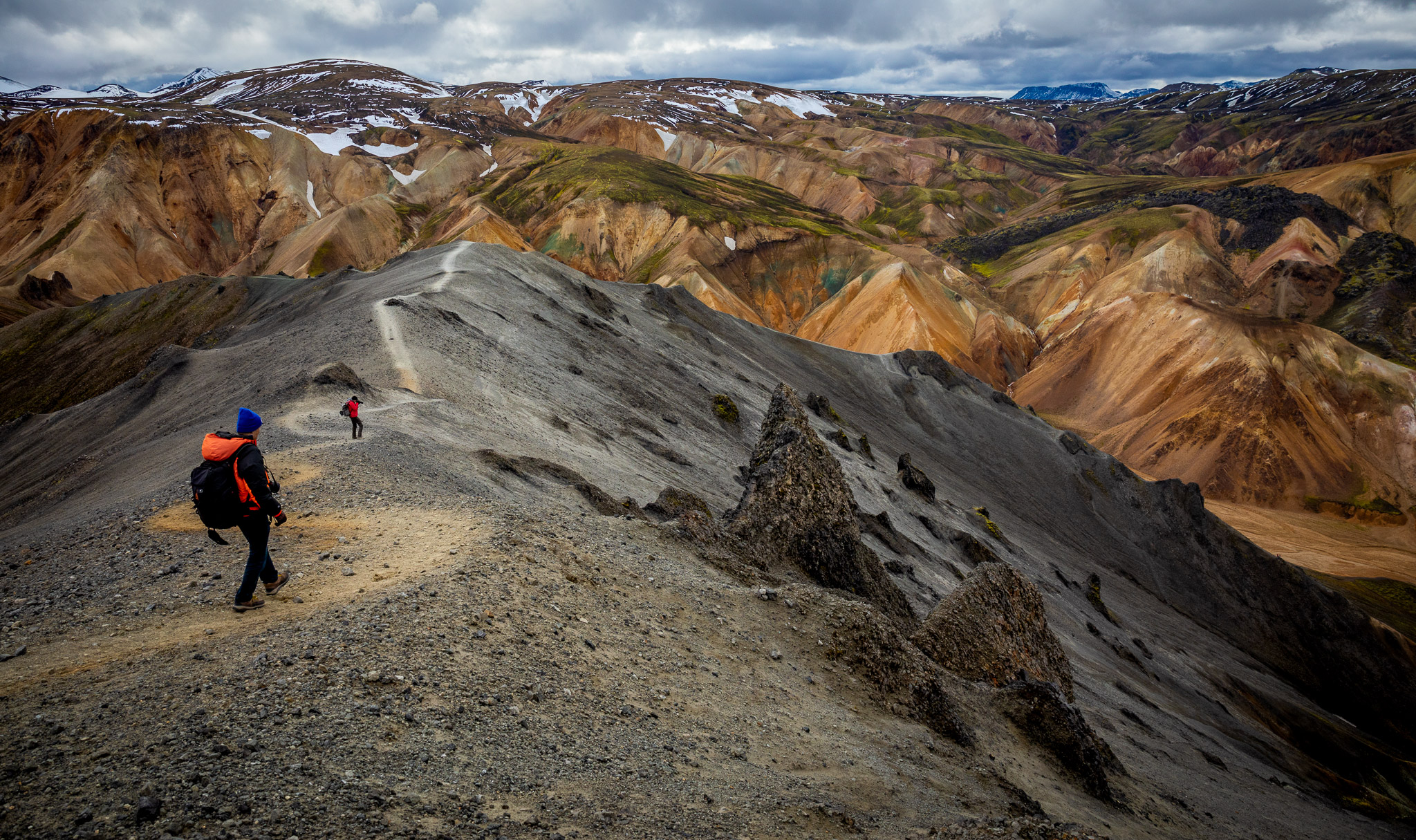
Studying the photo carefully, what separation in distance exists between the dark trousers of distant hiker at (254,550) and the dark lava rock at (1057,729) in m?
14.4

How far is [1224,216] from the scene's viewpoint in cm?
12100

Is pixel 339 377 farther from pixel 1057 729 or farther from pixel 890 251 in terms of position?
pixel 890 251

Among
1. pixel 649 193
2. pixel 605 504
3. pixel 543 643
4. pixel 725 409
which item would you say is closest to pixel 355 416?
pixel 605 504

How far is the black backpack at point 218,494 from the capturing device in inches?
351

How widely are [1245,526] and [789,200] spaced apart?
4011 inches

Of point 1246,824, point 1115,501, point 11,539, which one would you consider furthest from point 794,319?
point 11,539

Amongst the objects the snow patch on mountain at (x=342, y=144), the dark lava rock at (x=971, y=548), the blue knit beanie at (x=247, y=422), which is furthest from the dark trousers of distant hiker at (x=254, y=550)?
the snow patch on mountain at (x=342, y=144)

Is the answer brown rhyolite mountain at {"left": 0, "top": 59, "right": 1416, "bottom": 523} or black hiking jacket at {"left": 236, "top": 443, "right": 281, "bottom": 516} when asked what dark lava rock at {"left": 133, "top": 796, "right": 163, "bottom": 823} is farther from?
brown rhyolite mountain at {"left": 0, "top": 59, "right": 1416, "bottom": 523}

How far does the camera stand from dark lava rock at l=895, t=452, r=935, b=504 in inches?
1786

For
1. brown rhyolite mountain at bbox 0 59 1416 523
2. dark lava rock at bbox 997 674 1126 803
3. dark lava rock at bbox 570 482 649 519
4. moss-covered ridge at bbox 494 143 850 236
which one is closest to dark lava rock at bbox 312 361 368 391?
dark lava rock at bbox 570 482 649 519

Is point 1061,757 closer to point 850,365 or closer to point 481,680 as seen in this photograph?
point 481,680

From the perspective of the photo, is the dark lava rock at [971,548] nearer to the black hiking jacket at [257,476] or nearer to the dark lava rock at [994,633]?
the dark lava rock at [994,633]

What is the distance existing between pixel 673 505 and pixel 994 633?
29.2 feet

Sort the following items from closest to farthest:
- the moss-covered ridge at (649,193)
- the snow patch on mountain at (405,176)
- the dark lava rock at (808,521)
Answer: the dark lava rock at (808,521)
the moss-covered ridge at (649,193)
the snow patch on mountain at (405,176)
